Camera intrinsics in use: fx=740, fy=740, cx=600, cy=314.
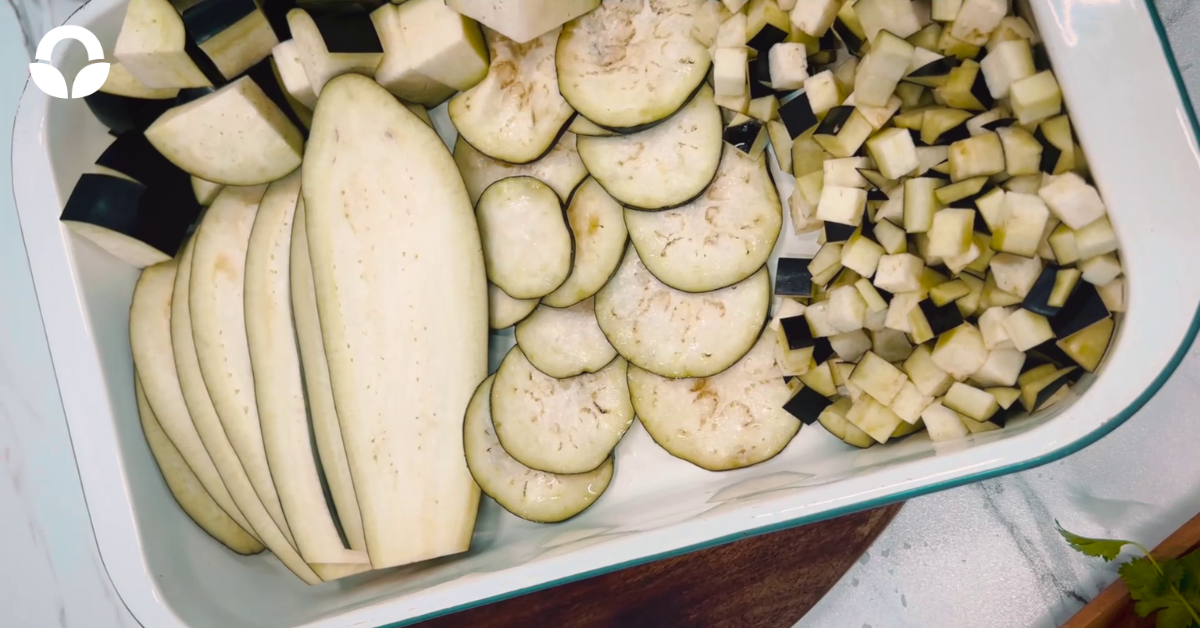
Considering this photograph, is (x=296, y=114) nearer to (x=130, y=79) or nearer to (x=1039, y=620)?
(x=130, y=79)

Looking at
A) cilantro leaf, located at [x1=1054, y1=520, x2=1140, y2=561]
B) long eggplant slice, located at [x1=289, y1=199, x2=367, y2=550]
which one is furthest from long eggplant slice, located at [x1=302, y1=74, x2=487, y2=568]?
cilantro leaf, located at [x1=1054, y1=520, x2=1140, y2=561]

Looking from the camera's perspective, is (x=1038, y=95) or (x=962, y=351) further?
(x=962, y=351)

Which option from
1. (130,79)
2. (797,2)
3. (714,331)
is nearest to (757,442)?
(714,331)

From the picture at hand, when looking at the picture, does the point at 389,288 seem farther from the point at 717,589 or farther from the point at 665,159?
the point at 717,589

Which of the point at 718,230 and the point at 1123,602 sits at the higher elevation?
the point at 718,230

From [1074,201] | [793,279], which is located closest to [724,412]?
[793,279]

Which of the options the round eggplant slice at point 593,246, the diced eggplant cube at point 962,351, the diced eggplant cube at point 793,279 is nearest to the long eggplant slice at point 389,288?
the round eggplant slice at point 593,246

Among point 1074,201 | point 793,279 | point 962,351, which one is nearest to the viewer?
point 1074,201
